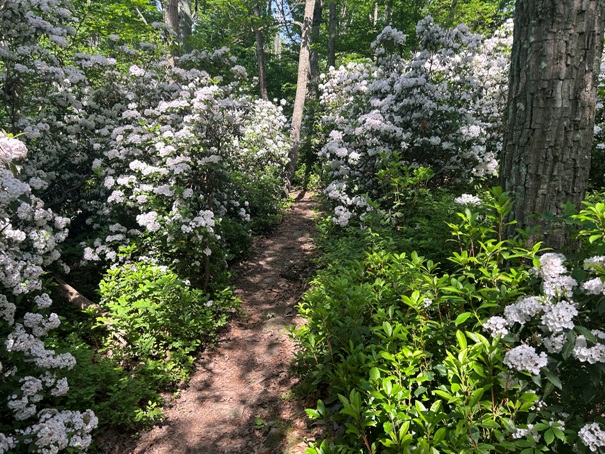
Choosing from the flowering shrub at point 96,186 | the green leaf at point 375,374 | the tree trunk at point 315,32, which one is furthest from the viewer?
the tree trunk at point 315,32

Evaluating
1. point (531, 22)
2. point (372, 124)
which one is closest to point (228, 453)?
point (531, 22)

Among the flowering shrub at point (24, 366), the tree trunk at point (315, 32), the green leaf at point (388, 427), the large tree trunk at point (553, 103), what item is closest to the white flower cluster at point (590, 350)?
the green leaf at point (388, 427)

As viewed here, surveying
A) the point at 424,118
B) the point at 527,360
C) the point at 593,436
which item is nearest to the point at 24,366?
the point at 527,360

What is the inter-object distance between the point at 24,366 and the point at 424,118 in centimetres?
575

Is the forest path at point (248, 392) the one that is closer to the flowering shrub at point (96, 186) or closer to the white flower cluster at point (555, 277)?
the flowering shrub at point (96, 186)

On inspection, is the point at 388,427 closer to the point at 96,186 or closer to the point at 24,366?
the point at 24,366

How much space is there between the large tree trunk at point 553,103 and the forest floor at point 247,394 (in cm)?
243

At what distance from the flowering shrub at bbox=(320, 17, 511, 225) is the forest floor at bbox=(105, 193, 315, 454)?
1.72 meters

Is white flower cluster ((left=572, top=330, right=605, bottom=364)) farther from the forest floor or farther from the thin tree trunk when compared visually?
the thin tree trunk

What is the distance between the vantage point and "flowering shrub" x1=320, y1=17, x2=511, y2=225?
18.9 ft

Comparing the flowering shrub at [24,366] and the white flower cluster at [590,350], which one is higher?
the white flower cluster at [590,350]

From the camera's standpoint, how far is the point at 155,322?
400 cm

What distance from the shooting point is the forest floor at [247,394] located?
9.95 feet

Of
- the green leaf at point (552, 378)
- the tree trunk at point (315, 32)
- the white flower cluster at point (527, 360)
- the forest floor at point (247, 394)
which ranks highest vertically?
the tree trunk at point (315, 32)
